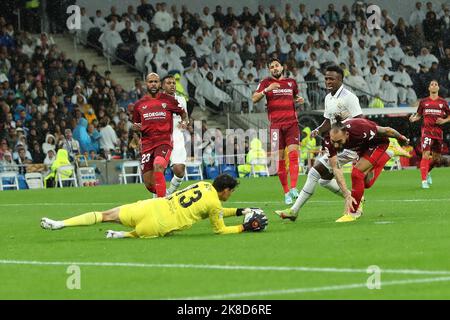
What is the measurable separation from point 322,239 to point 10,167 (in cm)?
2284

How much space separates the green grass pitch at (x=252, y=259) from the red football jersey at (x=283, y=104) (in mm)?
3110

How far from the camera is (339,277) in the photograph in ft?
36.7

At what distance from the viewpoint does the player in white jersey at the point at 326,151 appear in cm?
1808

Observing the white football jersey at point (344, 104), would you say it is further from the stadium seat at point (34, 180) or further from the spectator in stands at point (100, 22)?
the spectator in stands at point (100, 22)

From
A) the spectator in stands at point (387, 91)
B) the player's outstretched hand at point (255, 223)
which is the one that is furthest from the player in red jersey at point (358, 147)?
the spectator in stands at point (387, 91)

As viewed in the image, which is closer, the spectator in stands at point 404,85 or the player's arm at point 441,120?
the player's arm at point 441,120

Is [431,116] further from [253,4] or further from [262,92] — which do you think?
[253,4]

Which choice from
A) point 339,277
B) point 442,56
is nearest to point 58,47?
point 442,56

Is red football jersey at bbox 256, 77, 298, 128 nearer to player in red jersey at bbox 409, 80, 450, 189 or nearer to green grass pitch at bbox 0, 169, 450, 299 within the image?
green grass pitch at bbox 0, 169, 450, 299

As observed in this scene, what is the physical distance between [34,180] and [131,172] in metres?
3.53

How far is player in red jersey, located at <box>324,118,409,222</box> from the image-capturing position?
56.3ft

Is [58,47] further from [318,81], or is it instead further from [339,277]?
[339,277]

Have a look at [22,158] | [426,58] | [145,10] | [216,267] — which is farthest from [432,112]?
[426,58]
